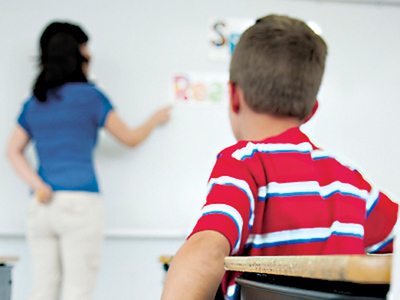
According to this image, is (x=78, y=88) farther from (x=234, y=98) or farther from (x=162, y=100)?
(x=234, y=98)

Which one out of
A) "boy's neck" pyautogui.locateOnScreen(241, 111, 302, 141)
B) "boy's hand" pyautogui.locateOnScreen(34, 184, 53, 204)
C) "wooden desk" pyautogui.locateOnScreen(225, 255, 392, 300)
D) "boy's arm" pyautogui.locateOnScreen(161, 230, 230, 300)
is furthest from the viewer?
"boy's hand" pyautogui.locateOnScreen(34, 184, 53, 204)

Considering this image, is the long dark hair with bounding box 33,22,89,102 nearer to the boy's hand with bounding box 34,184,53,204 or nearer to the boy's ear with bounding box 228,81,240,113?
the boy's hand with bounding box 34,184,53,204

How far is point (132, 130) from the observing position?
2.42 metres

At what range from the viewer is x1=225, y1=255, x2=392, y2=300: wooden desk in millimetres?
226

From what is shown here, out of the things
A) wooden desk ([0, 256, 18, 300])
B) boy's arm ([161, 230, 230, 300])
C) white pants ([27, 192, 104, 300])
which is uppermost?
boy's arm ([161, 230, 230, 300])

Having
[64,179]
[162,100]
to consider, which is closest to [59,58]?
[64,179]

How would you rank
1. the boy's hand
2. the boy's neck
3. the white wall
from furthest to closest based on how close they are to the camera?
the white wall
the boy's hand
the boy's neck

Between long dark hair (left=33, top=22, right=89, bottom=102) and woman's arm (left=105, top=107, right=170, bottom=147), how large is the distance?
0.79ft

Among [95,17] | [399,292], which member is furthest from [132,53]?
[399,292]

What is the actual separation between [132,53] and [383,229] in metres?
2.02

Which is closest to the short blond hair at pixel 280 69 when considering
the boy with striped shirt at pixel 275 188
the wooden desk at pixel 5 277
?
the boy with striped shirt at pixel 275 188

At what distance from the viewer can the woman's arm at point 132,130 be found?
205cm

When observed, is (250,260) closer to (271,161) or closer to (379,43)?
(271,161)

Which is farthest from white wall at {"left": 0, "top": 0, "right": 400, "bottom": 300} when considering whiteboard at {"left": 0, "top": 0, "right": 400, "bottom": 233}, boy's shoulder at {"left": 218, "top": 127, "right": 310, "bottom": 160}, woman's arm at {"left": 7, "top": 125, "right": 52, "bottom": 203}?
boy's shoulder at {"left": 218, "top": 127, "right": 310, "bottom": 160}
